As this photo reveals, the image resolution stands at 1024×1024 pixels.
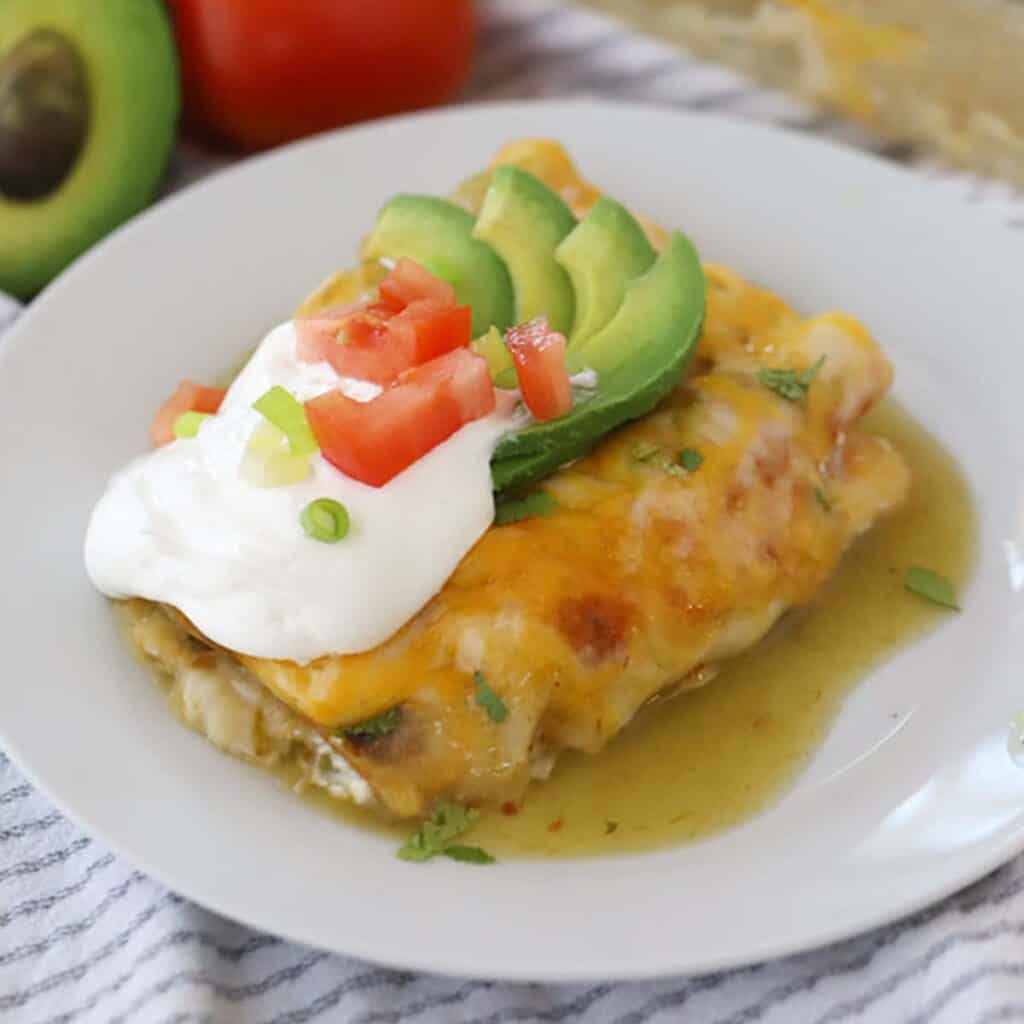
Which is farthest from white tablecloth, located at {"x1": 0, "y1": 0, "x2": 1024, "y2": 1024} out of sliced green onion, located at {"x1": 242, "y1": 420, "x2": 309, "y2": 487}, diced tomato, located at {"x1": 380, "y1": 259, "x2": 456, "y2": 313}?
diced tomato, located at {"x1": 380, "y1": 259, "x2": 456, "y2": 313}

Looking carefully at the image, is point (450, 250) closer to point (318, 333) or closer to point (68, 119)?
point (318, 333)


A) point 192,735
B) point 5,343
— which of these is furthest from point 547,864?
point 5,343

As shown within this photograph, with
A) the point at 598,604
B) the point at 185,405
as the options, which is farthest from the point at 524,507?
the point at 185,405

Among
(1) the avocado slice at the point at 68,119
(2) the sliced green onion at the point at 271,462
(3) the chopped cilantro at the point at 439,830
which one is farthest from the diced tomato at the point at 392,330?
(1) the avocado slice at the point at 68,119

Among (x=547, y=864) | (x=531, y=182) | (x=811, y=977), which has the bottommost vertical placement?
(x=811, y=977)

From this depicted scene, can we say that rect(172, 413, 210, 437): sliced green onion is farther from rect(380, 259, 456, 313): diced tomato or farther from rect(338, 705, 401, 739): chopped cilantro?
rect(338, 705, 401, 739): chopped cilantro

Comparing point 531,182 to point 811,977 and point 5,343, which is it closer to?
point 5,343
